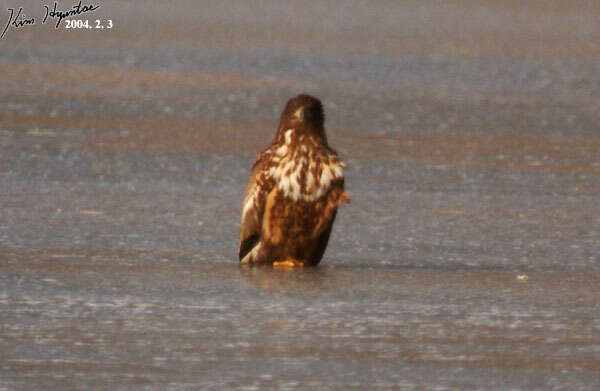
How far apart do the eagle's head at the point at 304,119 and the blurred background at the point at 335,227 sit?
687 millimetres

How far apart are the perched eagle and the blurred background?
0.19 m

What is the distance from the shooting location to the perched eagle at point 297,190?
28.7 ft

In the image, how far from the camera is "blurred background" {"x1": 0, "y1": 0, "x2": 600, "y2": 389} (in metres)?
6.67

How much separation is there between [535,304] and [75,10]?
74.4ft

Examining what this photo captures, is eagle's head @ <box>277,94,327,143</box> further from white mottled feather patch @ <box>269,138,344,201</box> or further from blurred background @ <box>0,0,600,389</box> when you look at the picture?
blurred background @ <box>0,0,600,389</box>

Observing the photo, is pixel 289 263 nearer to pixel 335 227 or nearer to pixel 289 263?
pixel 289 263

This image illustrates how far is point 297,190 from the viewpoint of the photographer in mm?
8727

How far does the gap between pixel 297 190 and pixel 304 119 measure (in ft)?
1.13

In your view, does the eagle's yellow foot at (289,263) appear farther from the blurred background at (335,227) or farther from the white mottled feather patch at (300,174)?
the white mottled feather patch at (300,174)
